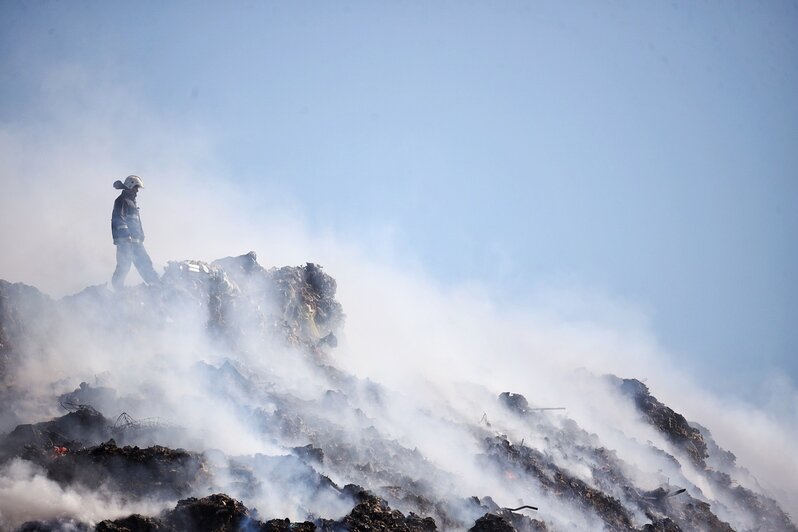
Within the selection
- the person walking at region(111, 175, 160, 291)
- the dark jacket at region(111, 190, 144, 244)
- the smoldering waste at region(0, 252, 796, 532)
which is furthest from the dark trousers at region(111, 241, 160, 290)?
the smoldering waste at region(0, 252, 796, 532)

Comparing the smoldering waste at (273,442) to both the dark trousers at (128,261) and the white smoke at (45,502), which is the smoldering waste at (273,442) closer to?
the white smoke at (45,502)

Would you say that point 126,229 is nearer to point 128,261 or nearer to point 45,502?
point 128,261

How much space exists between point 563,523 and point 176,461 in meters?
15.1

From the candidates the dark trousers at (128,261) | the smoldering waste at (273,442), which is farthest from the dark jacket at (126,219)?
the smoldering waste at (273,442)

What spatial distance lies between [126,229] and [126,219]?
500 mm

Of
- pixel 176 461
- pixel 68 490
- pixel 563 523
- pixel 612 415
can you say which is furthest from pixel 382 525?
pixel 612 415

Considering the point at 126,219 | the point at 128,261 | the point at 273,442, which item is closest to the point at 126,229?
the point at 126,219

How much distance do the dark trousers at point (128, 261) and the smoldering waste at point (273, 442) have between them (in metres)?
0.68

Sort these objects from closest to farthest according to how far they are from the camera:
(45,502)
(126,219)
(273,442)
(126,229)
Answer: (45,502), (273,442), (126,229), (126,219)

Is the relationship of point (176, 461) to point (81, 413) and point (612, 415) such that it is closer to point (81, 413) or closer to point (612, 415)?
point (81, 413)

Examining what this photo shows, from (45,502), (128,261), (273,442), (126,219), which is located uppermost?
(126,219)

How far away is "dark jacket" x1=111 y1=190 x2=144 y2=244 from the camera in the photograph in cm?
2497

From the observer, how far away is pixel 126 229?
985 inches

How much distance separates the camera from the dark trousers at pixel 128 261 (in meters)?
25.5
